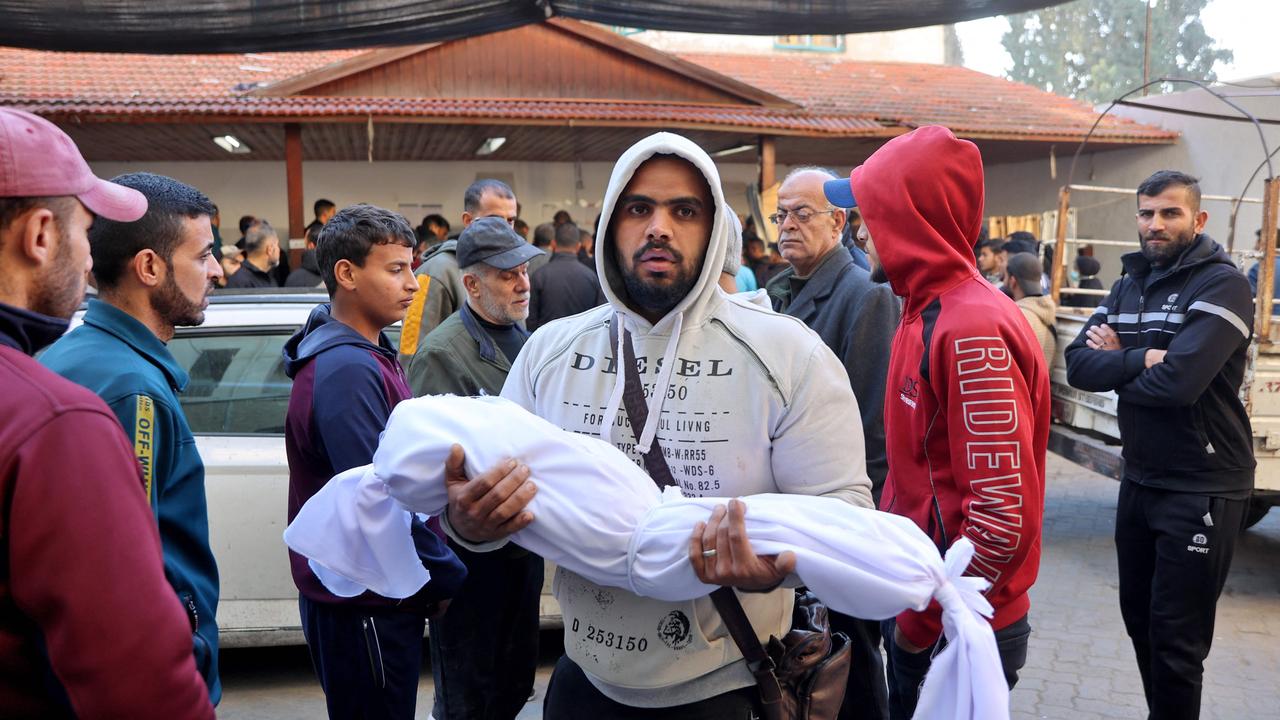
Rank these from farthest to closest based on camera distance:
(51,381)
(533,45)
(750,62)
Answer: (750,62)
(533,45)
(51,381)

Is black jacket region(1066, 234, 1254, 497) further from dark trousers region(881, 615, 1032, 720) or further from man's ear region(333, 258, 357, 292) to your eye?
man's ear region(333, 258, 357, 292)

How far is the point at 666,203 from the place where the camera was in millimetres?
2215

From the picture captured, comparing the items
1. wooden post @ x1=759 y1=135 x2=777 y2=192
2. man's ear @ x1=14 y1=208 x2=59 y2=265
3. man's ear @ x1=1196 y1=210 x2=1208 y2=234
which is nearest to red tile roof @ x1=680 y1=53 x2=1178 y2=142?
wooden post @ x1=759 y1=135 x2=777 y2=192

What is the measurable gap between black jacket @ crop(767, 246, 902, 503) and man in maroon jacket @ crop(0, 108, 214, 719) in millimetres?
2656

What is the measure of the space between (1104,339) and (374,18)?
14.2 feet

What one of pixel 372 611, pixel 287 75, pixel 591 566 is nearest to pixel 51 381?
pixel 591 566

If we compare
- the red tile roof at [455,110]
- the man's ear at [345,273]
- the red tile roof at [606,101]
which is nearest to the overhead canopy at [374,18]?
the man's ear at [345,273]

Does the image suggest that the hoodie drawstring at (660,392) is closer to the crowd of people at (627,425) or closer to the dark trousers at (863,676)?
the crowd of people at (627,425)

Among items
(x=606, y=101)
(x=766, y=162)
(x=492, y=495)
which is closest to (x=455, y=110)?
(x=606, y=101)

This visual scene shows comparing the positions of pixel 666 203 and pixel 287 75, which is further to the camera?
pixel 287 75

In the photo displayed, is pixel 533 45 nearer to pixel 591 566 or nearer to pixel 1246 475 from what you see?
pixel 1246 475

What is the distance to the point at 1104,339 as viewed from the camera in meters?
4.47

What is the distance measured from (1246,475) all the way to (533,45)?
13.1 m

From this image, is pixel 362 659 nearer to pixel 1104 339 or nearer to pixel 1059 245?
pixel 1104 339
